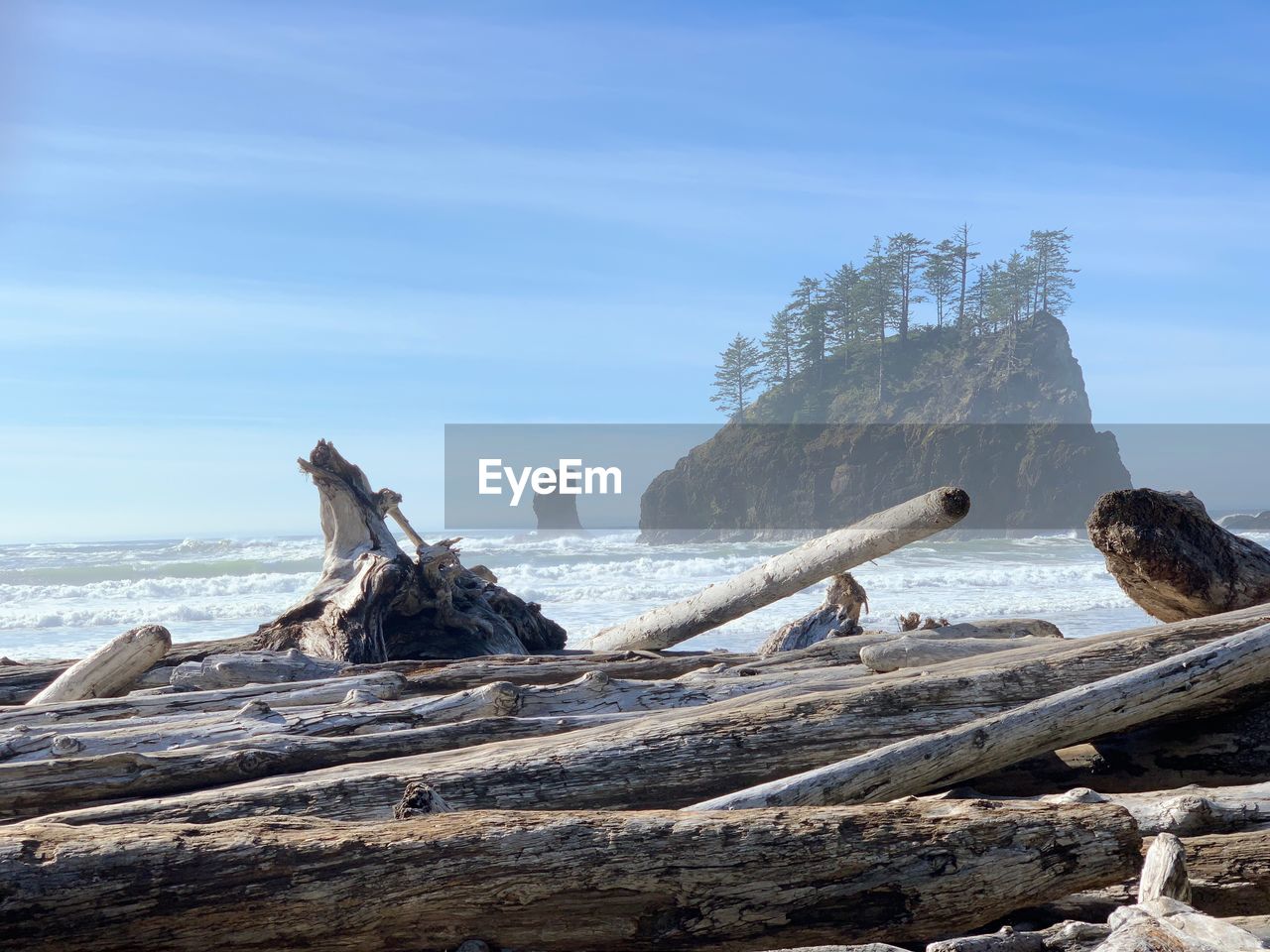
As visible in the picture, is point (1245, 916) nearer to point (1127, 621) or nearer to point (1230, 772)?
point (1230, 772)

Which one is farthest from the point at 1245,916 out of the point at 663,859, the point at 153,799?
the point at 153,799

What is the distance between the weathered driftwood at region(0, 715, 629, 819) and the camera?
3.52m

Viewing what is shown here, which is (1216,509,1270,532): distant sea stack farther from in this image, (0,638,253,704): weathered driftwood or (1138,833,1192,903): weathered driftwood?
(1138,833,1192,903): weathered driftwood

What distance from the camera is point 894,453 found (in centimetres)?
7362

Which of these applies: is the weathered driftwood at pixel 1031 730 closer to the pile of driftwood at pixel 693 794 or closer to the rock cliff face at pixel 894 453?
the pile of driftwood at pixel 693 794

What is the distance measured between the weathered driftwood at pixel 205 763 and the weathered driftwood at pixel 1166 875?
221cm

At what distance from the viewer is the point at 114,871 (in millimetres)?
2379

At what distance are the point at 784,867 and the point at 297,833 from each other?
1203 mm

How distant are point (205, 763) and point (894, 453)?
72.9m

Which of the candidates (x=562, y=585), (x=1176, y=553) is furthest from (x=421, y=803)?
(x=562, y=585)

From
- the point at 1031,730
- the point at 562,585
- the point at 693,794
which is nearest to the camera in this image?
the point at 693,794

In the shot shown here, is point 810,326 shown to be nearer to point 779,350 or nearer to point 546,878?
point 779,350

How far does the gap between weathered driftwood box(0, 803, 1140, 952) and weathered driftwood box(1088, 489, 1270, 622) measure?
2880mm

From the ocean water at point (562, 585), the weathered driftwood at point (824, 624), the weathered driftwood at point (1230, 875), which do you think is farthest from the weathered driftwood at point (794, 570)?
the ocean water at point (562, 585)
